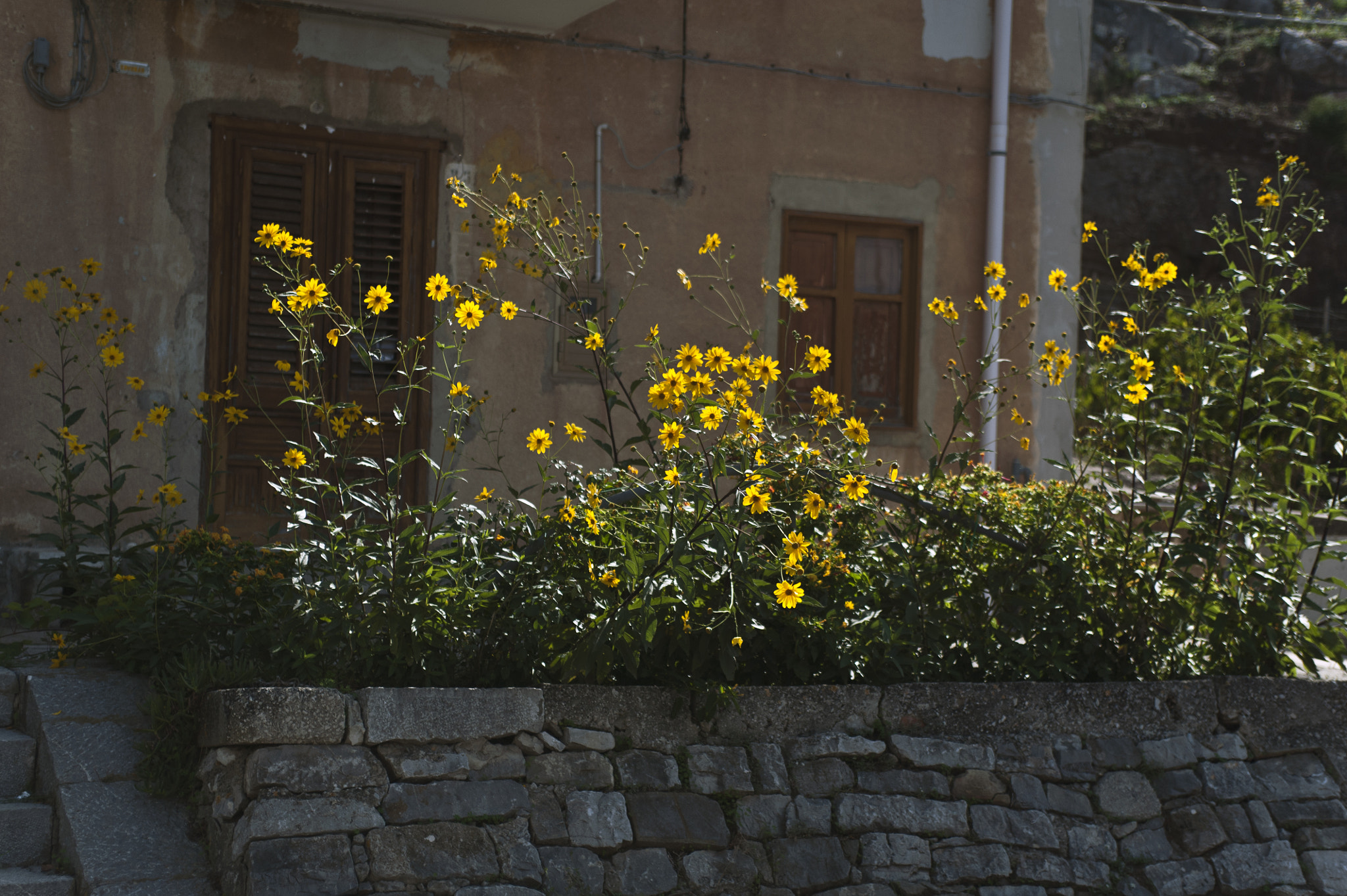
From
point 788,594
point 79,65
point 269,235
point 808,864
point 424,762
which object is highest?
point 79,65

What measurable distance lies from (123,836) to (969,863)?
2.31m

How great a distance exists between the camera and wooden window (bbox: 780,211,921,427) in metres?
6.79

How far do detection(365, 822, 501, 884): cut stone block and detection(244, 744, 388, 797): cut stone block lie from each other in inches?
5.5

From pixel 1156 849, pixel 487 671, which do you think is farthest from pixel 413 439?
pixel 1156 849

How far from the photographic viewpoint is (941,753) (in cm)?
356

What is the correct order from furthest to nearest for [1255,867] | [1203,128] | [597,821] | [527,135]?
[1203,128] → [527,135] → [1255,867] → [597,821]

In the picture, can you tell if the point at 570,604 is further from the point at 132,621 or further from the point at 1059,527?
the point at 1059,527

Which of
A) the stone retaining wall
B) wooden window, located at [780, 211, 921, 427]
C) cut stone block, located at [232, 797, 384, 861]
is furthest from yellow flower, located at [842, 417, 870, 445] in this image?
wooden window, located at [780, 211, 921, 427]

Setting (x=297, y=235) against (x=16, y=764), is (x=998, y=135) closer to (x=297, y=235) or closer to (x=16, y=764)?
(x=297, y=235)

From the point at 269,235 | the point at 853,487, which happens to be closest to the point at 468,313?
the point at 269,235

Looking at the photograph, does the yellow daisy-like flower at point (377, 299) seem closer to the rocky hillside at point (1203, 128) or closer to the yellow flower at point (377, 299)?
the yellow flower at point (377, 299)

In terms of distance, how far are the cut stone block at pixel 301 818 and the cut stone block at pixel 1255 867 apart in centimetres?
255

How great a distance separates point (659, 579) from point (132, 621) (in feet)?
5.52

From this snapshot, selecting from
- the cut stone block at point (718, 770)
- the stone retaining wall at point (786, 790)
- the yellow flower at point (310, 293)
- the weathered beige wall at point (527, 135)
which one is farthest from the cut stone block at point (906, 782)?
the weathered beige wall at point (527, 135)
